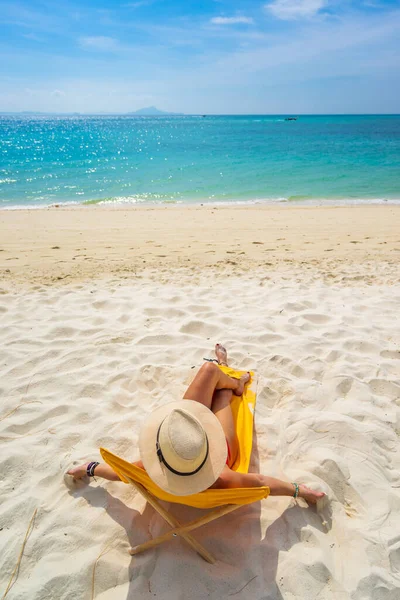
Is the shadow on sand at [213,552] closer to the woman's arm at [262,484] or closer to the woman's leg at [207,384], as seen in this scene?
→ the woman's arm at [262,484]

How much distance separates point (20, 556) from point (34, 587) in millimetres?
195

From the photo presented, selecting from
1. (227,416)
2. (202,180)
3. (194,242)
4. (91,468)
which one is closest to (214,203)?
(202,180)

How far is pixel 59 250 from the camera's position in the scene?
752cm

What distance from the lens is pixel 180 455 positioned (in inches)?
70.3

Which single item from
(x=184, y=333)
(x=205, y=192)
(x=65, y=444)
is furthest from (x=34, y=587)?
(x=205, y=192)

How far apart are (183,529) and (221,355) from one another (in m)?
1.70

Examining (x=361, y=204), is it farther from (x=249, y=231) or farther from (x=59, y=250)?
(x=59, y=250)

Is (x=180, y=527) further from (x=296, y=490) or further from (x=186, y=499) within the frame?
(x=296, y=490)

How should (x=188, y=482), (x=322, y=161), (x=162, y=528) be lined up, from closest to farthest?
(x=188, y=482) → (x=162, y=528) → (x=322, y=161)

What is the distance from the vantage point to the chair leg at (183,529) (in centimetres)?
203

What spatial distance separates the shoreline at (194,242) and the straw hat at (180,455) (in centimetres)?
421

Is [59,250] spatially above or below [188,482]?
below

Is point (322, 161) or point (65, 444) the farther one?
point (322, 161)

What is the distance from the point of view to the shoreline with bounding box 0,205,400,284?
20.5 ft
